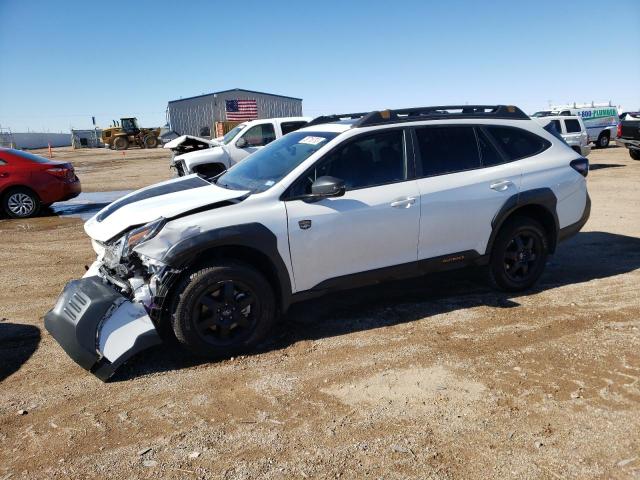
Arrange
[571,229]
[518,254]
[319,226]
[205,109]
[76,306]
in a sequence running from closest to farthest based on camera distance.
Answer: [76,306], [319,226], [518,254], [571,229], [205,109]

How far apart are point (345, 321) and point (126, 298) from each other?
6.33 ft

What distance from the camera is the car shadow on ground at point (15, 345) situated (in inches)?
162

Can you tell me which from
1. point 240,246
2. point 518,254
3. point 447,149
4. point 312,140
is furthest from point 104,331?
point 518,254

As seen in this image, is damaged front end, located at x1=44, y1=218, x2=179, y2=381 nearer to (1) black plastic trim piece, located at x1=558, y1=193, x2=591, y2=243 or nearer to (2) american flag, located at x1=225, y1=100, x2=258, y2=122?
(1) black plastic trim piece, located at x1=558, y1=193, x2=591, y2=243

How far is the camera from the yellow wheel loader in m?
44.8

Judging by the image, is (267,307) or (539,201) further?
(539,201)

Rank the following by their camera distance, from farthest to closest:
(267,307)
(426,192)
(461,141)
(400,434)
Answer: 1. (461,141)
2. (426,192)
3. (267,307)
4. (400,434)

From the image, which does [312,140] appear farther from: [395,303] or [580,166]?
[580,166]

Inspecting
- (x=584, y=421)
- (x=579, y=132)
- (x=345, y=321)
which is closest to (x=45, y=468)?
(x=345, y=321)

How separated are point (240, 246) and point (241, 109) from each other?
153ft

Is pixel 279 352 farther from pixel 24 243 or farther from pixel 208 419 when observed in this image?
pixel 24 243

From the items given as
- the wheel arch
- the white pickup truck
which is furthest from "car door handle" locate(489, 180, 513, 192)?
the wheel arch

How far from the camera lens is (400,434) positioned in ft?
10.2

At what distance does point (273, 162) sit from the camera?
481 centimetres
